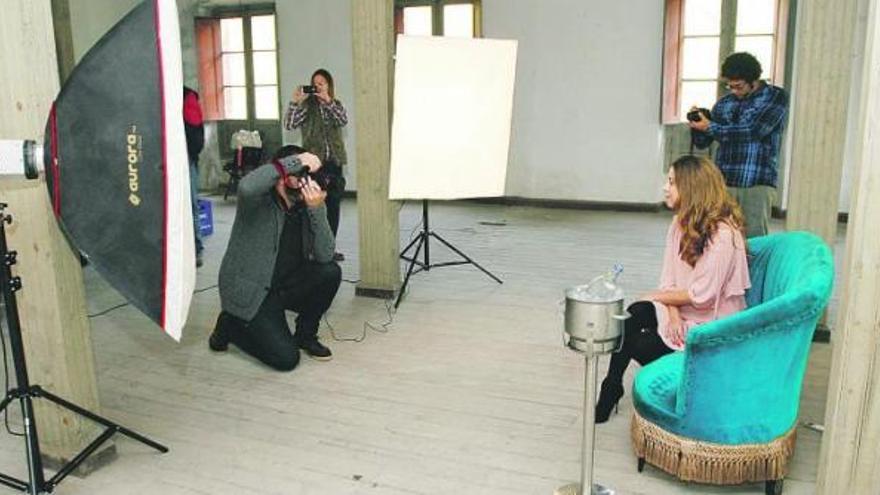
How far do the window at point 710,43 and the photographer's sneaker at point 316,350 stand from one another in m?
4.75

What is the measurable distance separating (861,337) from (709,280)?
0.70 meters

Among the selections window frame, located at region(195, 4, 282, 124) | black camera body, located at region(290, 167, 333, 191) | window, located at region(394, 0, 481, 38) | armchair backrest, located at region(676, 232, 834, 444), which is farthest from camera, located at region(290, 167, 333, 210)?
window frame, located at region(195, 4, 282, 124)

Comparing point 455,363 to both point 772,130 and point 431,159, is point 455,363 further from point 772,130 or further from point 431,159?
point 772,130

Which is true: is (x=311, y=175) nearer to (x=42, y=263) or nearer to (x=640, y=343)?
(x=42, y=263)

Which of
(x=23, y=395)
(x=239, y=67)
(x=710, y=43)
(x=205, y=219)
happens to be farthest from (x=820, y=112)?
(x=239, y=67)

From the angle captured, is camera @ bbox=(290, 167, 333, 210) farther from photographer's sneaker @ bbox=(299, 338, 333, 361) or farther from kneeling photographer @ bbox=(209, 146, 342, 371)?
photographer's sneaker @ bbox=(299, 338, 333, 361)

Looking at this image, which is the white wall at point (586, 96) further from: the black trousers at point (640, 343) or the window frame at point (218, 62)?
the black trousers at point (640, 343)

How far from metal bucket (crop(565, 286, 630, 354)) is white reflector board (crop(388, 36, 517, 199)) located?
2317mm

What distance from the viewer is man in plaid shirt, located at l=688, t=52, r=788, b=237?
11.7 feet

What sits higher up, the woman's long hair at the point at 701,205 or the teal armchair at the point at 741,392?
the woman's long hair at the point at 701,205

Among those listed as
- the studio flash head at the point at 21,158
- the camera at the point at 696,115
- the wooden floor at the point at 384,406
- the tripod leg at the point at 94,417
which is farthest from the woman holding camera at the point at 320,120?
the studio flash head at the point at 21,158

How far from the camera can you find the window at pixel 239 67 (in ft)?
29.2

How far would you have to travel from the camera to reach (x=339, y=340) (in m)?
3.83

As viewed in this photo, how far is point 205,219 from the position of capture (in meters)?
6.54
